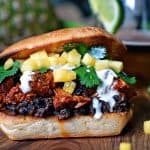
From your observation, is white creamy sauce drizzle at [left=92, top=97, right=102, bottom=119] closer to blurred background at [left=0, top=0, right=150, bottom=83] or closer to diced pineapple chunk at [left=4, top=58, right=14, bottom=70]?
diced pineapple chunk at [left=4, top=58, right=14, bottom=70]

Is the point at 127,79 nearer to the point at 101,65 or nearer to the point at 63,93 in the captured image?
the point at 101,65

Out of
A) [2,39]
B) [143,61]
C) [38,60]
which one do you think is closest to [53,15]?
[2,39]

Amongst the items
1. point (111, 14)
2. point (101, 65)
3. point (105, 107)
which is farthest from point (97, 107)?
point (111, 14)

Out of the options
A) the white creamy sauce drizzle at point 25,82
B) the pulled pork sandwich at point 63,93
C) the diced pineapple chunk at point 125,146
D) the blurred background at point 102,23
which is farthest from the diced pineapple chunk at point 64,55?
the blurred background at point 102,23

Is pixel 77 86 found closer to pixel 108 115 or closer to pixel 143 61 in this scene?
pixel 108 115

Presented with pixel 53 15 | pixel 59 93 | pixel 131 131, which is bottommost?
pixel 131 131

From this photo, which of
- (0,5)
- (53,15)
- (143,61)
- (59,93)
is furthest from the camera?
(53,15)

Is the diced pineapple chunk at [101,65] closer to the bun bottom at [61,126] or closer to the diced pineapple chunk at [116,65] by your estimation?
the diced pineapple chunk at [116,65]

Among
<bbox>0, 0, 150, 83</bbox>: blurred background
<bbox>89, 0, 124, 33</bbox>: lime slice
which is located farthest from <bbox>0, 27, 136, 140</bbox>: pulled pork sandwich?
<bbox>89, 0, 124, 33</bbox>: lime slice
